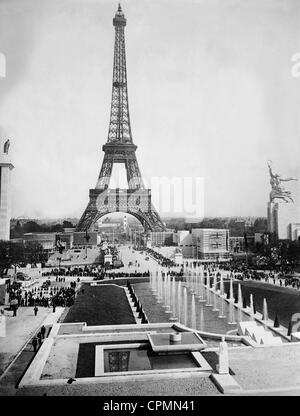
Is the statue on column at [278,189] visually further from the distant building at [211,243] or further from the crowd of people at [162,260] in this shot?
the crowd of people at [162,260]

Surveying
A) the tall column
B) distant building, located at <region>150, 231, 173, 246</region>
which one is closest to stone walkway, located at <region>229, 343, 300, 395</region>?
distant building, located at <region>150, 231, 173, 246</region>

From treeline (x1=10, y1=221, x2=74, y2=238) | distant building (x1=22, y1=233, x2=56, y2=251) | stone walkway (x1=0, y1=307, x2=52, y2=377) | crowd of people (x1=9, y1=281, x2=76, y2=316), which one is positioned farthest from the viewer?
distant building (x1=22, y1=233, x2=56, y2=251)

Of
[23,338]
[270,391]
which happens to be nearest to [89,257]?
[23,338]

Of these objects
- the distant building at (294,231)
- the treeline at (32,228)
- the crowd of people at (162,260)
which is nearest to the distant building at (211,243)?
the crowd of people at (162,260)

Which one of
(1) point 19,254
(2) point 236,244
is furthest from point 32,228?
(2) point 236,244

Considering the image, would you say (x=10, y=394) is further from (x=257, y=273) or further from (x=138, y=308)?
(x=257, y=273)

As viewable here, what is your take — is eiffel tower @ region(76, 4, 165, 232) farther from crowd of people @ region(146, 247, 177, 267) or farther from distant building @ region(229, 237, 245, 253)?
distant building @ region(229, 237, 245, 253)

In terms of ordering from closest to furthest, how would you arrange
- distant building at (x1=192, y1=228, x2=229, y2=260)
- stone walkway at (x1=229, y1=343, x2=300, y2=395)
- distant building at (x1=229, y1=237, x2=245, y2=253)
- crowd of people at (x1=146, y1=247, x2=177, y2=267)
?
stone walkway at (x1=229, y1=343, x2=300, y2=395) → distant building at (x1=192, y1=228, x2=229, y2=260) → distant building at (x1=229, y1=237, x2=245, y2=253) → crowd of people at (x1=146, y1=247, x2=177, y2=267)

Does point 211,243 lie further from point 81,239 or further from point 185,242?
point 81,239
